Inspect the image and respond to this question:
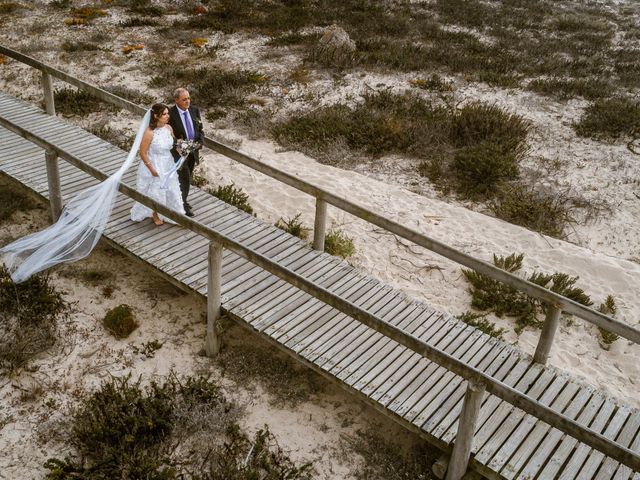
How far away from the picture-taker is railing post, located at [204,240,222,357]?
20.8ft

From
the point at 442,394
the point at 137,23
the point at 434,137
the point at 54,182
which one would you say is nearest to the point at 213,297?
the point at 442,394

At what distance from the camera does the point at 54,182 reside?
805cm

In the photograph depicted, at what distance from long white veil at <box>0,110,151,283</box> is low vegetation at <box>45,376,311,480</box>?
2084mm

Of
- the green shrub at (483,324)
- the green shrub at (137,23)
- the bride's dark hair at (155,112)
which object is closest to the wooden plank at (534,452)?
the green shrub at (483,324)

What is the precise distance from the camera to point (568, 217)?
413 inches

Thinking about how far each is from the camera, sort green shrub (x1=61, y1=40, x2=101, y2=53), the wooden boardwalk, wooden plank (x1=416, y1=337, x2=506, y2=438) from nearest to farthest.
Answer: the wooden boardwalk < wooden plank (x1=416, y1=337, x2=506, y2=438) < green shrub (x1=61, y1=40, x2=101, y2=53)

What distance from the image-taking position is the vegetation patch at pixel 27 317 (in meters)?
6.54

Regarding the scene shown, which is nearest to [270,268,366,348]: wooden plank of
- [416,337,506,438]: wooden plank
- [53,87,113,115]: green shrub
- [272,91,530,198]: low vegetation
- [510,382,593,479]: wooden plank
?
[416,337,506,438]: wooden plank

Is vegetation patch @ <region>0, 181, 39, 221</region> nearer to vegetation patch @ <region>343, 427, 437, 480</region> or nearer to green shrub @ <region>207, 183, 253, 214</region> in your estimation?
green shrub @ <region>207, 183, 253, 214</region>

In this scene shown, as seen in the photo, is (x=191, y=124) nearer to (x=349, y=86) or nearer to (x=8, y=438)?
(x=8, y=438)

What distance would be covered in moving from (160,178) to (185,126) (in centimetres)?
78

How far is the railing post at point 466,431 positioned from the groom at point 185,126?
4.93 m

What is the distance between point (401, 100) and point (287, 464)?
34.6 feet

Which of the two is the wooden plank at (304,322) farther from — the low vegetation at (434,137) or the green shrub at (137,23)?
the green shrub at (137,23)
